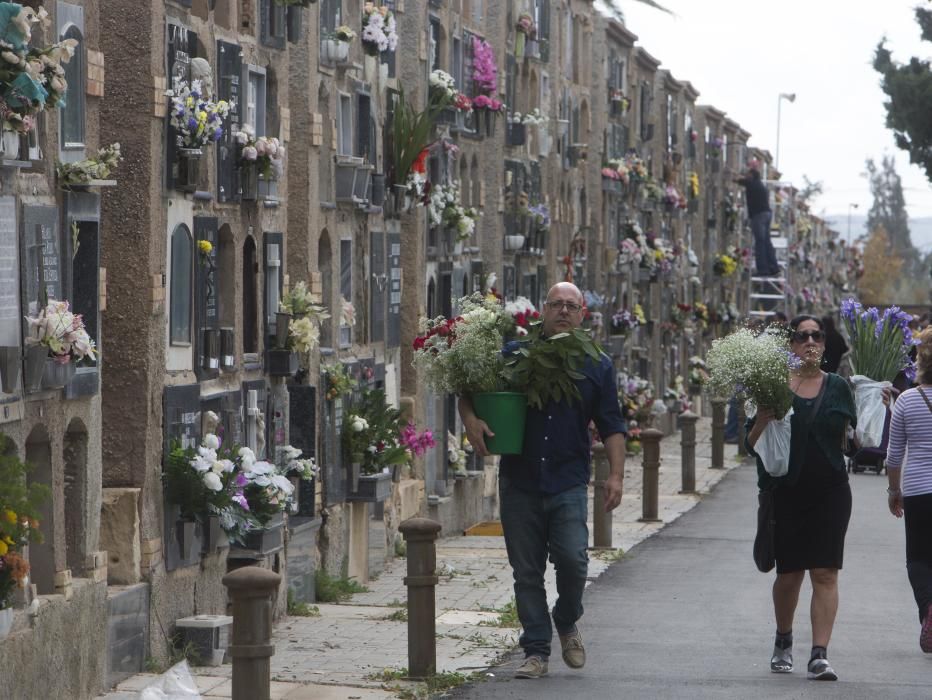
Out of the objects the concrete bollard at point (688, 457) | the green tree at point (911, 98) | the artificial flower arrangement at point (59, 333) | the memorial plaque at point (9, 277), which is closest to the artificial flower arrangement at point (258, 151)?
the artificial flower arrangement at point (59, 333)

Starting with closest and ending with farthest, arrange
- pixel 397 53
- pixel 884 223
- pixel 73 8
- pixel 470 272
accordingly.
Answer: pixel 73 8 → pixel 397 53 → pixel 470 272 → pixel 884 223

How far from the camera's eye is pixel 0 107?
9477 millimetres

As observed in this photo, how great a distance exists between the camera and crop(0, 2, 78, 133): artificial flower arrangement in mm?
9305

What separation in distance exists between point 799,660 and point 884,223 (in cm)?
16127

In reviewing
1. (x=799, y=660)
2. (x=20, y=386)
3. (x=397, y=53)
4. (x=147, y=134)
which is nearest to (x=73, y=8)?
(x=147, y=134)

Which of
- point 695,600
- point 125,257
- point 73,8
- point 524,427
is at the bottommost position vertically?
point 695,600

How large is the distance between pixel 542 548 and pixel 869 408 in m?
2.96

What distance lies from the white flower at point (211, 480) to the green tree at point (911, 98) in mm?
36650

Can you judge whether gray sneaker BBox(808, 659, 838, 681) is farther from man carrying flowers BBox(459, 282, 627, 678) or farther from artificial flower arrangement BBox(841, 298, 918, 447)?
artificial flower arrangement BBox(841, 298, 918, 447)

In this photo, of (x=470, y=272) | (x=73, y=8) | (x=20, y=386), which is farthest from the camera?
(x=470, y=272)

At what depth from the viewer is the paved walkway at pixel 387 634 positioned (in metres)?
11.7

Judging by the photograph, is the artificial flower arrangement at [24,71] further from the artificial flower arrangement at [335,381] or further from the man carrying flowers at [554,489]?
the artificial flower arrangement at [335,381]

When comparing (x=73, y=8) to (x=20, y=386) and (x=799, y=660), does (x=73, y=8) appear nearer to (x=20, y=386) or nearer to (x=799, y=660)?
(x=20, y=386)

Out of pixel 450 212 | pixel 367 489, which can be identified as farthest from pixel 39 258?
pixel 450 212
